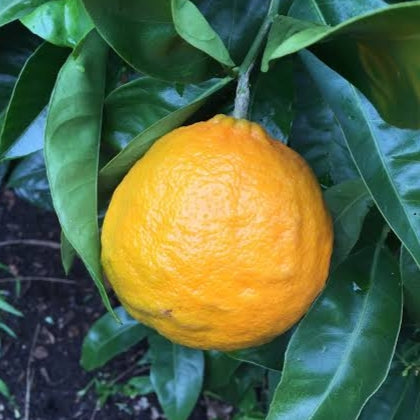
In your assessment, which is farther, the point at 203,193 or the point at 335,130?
the point at 335,130

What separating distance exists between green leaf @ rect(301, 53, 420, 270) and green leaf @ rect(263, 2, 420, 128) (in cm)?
9

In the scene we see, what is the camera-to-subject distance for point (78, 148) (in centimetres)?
69

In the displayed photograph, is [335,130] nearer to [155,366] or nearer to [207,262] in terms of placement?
[207,262]

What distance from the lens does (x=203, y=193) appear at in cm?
60

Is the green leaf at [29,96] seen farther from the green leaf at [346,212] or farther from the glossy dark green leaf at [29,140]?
the green leaf at [346,212]

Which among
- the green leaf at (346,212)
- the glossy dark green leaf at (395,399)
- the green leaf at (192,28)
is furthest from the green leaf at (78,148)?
the glossy dark green leaf at (395,399)

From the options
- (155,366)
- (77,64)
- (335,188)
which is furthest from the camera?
(155,366)

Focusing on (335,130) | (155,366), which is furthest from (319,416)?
(155,366)

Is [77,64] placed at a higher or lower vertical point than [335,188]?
higher

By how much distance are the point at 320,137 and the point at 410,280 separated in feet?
0.66

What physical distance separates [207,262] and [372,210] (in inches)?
12.9

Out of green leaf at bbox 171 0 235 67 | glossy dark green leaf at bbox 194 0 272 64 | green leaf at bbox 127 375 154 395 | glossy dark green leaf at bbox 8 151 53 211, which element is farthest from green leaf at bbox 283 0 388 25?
green leaf at bbox 127 375 154 395

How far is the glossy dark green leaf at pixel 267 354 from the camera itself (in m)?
0.90

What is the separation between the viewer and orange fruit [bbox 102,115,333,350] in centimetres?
59
